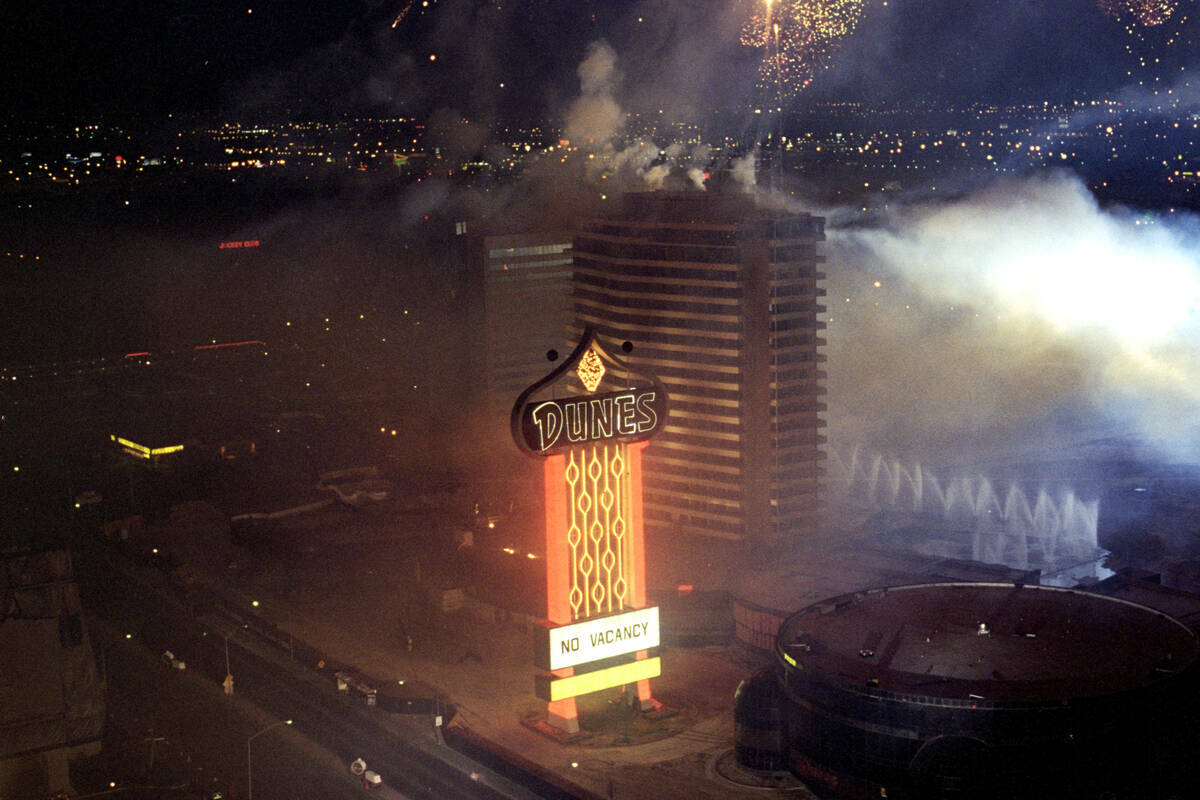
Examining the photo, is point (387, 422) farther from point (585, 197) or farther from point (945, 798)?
point (945, 798)

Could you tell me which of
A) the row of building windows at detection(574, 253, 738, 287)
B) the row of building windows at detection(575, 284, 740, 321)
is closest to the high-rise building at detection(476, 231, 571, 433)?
the row of building windows at detection(574, 253, 738, 287)

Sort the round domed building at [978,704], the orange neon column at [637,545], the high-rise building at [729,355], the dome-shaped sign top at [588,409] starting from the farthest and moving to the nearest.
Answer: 1. the high-rise building at [729,355]
2. the orange neon column at [637,545]
3. the dome-shaped sign top at [588,409]
4. the round domed building at [978,704]

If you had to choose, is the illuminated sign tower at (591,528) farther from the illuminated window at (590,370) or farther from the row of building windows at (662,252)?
the row of building windows at (662,252)

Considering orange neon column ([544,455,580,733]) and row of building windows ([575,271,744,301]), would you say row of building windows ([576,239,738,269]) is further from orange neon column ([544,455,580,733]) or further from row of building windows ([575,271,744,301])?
orange neon column ([544,455,580,733])

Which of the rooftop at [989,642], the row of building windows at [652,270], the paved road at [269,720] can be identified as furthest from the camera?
the row of building windows at [652,270]

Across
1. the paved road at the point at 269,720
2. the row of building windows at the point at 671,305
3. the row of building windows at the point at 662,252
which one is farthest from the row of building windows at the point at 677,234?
the paved road at the point at 269,720

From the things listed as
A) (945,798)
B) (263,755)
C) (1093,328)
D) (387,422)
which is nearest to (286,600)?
(263,755)

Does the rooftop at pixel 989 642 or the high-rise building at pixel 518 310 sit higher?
the high-rise building at pixel 518 310

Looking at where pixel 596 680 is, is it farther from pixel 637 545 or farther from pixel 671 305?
pixel 671 305
